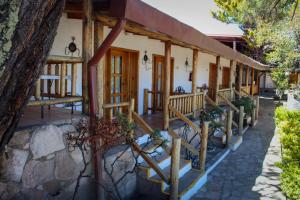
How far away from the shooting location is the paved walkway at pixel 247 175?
5137mm

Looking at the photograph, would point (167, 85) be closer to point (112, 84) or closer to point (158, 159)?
point (158, 159)

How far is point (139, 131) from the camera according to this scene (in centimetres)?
604

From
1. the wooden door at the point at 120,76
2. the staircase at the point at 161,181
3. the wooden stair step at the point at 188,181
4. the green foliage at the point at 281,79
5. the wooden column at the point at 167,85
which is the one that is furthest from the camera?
the green foliage at the point at 281,79

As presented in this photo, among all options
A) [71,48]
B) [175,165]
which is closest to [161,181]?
[175,165]

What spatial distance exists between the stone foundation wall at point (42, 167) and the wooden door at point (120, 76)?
3990 mm

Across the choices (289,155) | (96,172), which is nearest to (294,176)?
(289,155)

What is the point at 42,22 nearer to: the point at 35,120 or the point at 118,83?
the point at 35,120

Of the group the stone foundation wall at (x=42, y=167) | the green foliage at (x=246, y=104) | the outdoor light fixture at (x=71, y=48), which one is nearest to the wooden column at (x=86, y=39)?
the stone foundation wall at (x=42, y=167)

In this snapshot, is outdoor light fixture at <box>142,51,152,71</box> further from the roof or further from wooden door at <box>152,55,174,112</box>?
the roof

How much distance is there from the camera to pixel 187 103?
766 centimetres

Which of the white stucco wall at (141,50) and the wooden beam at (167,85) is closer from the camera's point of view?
the white stucco wall at (141,50)

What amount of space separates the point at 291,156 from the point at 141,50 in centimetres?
483

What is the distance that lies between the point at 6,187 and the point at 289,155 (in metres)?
4.95

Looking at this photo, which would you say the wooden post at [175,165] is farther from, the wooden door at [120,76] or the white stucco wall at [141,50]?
the wooden door at [120,76]
